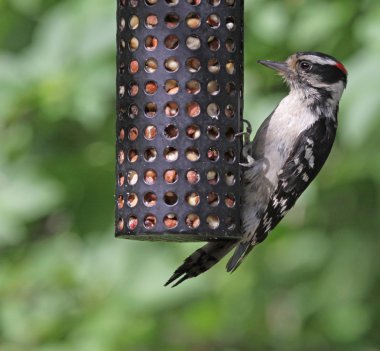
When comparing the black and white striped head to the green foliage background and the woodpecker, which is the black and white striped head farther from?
the green foliage background

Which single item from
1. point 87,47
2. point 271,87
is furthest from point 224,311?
point 87,47

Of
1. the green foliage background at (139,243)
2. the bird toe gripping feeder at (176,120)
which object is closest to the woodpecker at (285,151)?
the green foliage background at (139,243)

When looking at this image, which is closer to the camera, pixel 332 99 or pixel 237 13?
pixel 237 13

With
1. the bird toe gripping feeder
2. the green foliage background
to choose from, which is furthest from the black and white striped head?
the bird toe gripping feeder

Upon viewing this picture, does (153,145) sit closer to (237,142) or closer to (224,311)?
(237,142)

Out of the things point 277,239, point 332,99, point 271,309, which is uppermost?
point 332,99

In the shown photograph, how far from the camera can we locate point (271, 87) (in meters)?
8.27

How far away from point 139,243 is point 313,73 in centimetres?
194

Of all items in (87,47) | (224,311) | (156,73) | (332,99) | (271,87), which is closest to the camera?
(156,73)

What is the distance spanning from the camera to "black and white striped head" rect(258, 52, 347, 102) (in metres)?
6.91

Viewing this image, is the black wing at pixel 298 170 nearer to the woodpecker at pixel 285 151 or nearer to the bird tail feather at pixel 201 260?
the woodpecker at pixel 285 151

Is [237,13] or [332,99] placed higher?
[237,13]

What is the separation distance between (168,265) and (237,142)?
83.3 inches

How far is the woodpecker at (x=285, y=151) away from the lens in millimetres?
6535
